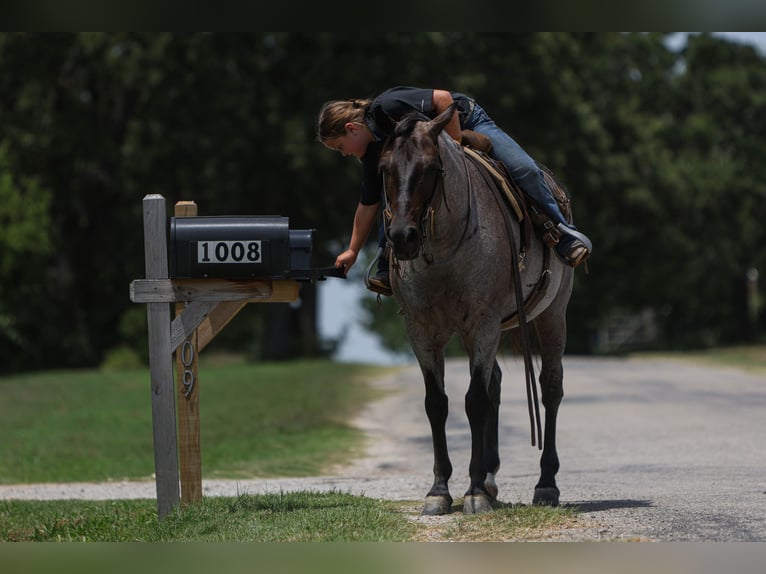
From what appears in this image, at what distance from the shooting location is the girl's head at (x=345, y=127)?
28.0 ft

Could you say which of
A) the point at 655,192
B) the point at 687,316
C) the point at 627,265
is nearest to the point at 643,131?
the point at 655,192

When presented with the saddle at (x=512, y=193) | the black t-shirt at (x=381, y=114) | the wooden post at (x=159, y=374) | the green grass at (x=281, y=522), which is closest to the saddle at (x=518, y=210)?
the saddle at (x=512, y=193)

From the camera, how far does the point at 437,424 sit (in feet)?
29.1

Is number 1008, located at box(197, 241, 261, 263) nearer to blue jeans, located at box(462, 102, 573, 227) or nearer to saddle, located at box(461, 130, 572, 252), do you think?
saddle, located at box(461, 130, 572, 252)

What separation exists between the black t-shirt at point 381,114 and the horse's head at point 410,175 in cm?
21

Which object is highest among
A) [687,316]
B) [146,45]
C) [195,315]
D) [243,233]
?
[146,45]

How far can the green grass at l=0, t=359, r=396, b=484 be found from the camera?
14430 millimetres

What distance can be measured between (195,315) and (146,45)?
28.2 meters

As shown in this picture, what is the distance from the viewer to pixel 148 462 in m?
14.9

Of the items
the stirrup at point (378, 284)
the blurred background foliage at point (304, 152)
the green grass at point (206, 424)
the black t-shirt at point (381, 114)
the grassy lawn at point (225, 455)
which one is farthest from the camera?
the blurred background foliage at point (304, 152)

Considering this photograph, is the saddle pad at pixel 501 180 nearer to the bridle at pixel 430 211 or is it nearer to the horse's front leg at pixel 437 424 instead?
the bridle at pixel 430 211

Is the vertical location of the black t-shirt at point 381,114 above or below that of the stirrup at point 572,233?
above

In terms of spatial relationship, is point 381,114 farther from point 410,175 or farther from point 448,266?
point 448,266

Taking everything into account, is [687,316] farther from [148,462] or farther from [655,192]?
[148,462]
